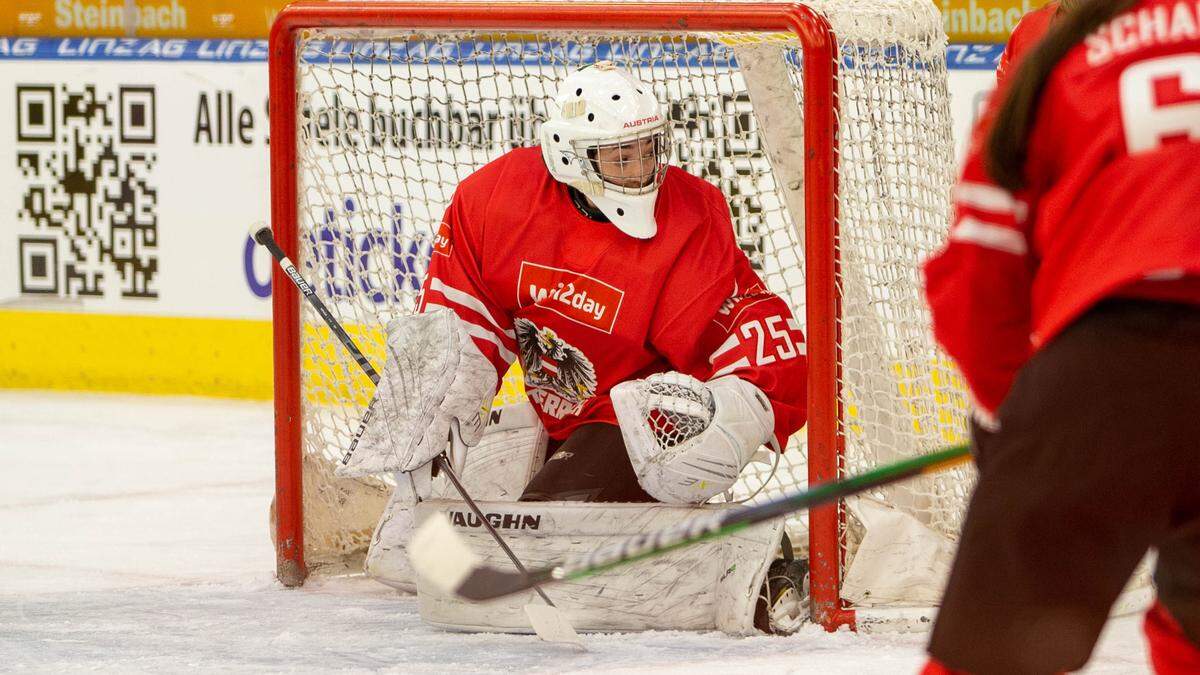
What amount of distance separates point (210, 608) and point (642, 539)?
4.70 ft

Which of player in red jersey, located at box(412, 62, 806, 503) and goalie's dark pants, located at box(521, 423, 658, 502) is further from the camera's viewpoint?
goalie's dark pants, located at box(521, 423, 658, 502)

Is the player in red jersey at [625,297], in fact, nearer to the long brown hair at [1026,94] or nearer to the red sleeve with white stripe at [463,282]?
the red sleeve with white stripe at [463,282]

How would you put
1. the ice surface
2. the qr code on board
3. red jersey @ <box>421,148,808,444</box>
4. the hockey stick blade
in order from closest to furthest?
the hockey stick blade < the ice surface < red jersey @ <box>421,148,808,444</box> < the qr code on board

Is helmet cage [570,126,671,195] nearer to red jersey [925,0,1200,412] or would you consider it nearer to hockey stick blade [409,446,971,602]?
hockey stick blade [409,446,971,602]

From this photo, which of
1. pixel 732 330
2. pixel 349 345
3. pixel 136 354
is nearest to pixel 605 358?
pixel 732 330

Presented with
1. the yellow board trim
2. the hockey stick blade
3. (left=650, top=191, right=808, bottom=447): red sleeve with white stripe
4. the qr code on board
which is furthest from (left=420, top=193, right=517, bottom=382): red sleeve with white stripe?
the qr code on board

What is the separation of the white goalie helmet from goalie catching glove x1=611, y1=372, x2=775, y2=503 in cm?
27

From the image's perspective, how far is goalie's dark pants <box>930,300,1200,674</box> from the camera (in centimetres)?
119

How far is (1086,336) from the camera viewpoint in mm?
1217

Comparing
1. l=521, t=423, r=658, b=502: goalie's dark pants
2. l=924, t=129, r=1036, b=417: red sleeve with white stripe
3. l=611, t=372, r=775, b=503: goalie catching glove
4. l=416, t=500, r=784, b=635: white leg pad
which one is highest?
l=924, t=129, r=1036, b=417: red sleeve with white stripe

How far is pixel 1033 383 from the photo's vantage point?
123 centimetres

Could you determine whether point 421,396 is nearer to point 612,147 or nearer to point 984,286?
point 612,147

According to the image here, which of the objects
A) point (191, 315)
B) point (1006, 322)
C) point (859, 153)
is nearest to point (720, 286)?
point (859, 153)

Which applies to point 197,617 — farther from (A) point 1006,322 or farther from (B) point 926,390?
(A) point 1006,322
